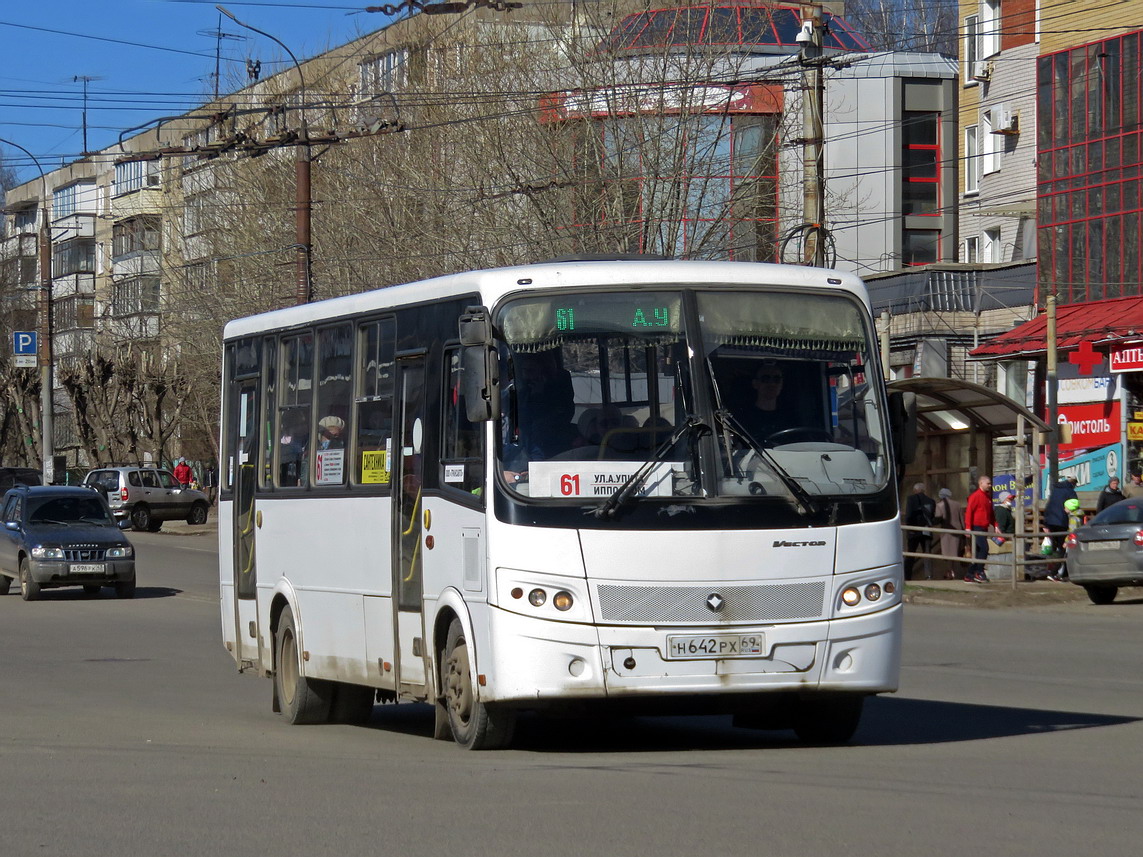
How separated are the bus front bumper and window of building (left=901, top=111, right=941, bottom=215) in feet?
178

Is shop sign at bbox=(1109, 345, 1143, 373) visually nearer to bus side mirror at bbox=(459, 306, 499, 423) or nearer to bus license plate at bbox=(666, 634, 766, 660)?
bus license plate at bbox=(666, 634, 766, 660)

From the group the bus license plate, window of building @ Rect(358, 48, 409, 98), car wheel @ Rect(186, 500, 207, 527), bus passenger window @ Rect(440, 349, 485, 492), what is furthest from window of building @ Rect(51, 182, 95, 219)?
the bus license plate

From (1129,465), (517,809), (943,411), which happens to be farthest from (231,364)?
(1129,465)

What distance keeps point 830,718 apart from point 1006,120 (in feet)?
126

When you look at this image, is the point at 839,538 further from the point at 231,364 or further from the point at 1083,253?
the point at 1083,253

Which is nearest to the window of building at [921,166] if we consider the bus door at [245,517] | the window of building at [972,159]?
the window of building at [972,159]

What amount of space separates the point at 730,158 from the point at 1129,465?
977 cm

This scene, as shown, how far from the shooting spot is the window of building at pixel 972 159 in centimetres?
5109


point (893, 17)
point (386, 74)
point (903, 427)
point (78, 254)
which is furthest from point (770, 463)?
point (78, 254)

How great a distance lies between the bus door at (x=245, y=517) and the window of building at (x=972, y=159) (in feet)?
126

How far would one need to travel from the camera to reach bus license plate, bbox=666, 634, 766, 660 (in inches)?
413

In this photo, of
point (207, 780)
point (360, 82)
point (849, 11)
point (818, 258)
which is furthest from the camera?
point (849, 11)

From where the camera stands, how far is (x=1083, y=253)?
4222 centimetres

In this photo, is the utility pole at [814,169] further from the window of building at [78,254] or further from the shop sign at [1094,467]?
the window of building at [78,254]
